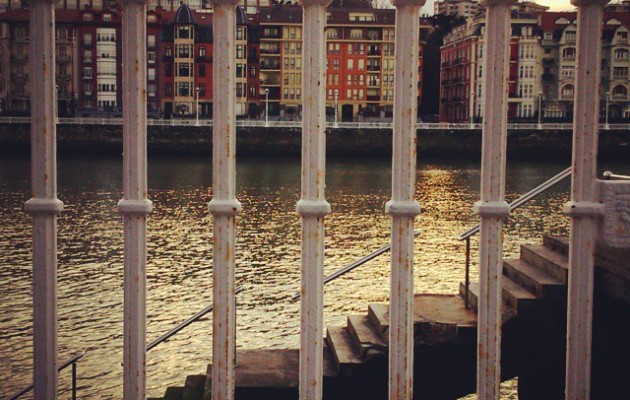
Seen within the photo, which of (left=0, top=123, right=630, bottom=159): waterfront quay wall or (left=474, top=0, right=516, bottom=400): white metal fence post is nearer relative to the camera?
(left=474, top=0, right=516, bottom=400): white metal fence post

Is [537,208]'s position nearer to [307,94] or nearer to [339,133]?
[307,94]

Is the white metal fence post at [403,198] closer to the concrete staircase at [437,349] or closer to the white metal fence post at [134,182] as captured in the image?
the white metal fence post at [134,182]

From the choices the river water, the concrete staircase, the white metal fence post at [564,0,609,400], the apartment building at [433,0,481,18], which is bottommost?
the river water

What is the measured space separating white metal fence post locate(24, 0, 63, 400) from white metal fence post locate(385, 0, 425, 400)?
2.96ft

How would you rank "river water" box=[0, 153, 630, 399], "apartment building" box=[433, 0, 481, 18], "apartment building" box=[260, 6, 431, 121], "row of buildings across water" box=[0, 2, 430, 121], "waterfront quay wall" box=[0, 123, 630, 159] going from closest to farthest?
1. "river water" box=[0, 153, 630, 399]
2. "waterfront quay wall" box=[0, 123, 630, 159]
3. "row of buildings across water" box=[0, 2, 430, 121]
4. "apartment building" box=[260, 6, 431, 121]
5. "apartment building" box=[433, 0, 481, 18]

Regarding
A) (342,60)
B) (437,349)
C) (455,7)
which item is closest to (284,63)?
(342,60)

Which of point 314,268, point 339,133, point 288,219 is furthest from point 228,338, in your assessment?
point 339,133

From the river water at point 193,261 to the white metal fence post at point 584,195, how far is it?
4724mm

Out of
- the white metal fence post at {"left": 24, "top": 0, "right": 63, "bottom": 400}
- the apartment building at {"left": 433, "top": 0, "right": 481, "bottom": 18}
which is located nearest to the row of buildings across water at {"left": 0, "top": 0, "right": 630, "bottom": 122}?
the apartment building at {"left": 433, "top": 0, "right": 481, "bottom": 18}

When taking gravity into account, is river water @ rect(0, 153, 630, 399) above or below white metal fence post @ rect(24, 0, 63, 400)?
below

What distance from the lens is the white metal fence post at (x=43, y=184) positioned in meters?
2.01

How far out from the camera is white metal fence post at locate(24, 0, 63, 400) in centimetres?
201

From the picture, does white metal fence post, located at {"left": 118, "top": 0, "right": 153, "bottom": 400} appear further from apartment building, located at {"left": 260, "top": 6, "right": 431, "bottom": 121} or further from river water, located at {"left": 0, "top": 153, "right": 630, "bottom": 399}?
apartment building, located at {"left": 260, "top": 6, "right": 431, "bottom": 121}

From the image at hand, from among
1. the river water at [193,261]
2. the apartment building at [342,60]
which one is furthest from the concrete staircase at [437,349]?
the apartment building at [342,60]
